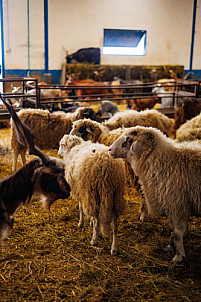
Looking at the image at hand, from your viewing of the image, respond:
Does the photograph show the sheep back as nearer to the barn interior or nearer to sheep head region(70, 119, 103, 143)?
the barn interior

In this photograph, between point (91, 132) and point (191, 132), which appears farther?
point (191, 132)

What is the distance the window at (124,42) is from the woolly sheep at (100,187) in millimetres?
13793

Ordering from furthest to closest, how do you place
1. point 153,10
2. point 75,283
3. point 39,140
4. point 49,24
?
point 153,10
point 49,24
point 39,140
point 75,283

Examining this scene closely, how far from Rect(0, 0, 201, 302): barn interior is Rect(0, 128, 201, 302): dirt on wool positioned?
0.04ft

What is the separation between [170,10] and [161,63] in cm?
279

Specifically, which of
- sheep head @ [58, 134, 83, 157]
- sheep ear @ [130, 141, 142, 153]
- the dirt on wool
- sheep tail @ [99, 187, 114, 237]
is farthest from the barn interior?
sheep head @ [58, 134, 83, 157]

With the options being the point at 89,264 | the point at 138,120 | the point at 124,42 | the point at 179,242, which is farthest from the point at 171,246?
the point at 124,42

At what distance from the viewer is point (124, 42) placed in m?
17.0

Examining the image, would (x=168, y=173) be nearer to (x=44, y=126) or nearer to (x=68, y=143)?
(x=68, y=143)

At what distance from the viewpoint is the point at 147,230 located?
4191 mm

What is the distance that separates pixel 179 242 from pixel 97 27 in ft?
46.7

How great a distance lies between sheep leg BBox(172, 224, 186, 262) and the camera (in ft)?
11.3

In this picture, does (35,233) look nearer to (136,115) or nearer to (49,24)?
(136,115)

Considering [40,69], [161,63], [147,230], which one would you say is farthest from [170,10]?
[147,230]
